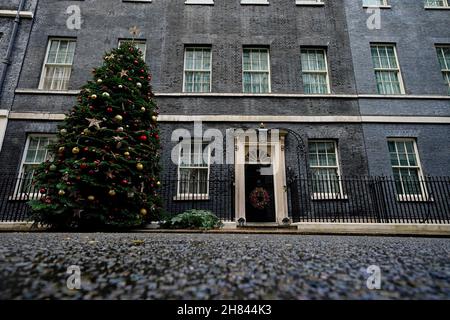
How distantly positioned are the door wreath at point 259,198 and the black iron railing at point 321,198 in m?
0.78

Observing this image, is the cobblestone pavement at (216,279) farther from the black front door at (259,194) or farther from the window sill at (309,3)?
the window sill at (309,3)

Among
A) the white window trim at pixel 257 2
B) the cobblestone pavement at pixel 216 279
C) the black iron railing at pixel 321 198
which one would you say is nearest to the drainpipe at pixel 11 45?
the black iron railing at pixel 321 198

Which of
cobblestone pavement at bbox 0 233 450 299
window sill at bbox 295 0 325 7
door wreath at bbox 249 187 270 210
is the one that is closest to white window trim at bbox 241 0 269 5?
window sill at bbox 295 0 325 7

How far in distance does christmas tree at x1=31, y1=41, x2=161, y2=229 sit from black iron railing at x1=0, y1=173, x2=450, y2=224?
1760 millimetres

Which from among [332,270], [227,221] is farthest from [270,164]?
[332,270]

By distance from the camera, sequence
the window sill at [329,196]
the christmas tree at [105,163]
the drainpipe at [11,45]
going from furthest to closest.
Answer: the drainpipe at [11,45], the window sill at [329,196], the christmas tree at [105,163]

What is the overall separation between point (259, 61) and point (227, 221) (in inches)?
280

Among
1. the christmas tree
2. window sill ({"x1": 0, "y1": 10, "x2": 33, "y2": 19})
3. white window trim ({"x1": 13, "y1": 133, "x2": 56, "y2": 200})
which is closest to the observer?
the christmas tree

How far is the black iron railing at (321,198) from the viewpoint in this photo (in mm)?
7906

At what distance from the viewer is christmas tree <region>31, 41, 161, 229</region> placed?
17.5 ft

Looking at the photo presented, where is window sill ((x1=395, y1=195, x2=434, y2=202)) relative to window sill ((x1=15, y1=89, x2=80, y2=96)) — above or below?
below

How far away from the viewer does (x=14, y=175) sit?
323 inches

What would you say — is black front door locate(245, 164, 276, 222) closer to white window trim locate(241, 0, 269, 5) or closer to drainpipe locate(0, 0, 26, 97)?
white window trim locate(241, 0, 269, 5)
